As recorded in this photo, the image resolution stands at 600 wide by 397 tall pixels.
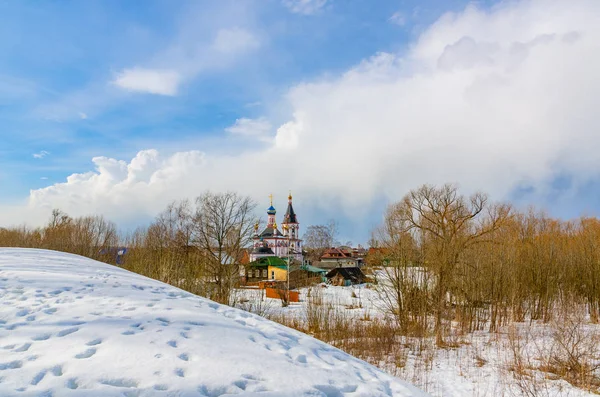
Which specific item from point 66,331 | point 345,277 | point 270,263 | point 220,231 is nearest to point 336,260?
point 345,277

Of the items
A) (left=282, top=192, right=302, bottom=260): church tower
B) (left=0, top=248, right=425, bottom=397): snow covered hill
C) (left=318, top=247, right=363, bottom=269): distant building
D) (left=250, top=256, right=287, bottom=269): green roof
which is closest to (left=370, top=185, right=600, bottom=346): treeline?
(left=0, top=248, right=425, bottom=397): snow covered hill

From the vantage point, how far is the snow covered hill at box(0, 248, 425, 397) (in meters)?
2.87

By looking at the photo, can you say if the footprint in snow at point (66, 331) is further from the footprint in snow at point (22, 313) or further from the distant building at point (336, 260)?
the distant building at point (336, 260)

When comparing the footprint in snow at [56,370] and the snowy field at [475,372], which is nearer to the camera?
the footprint in snow at [56,370]

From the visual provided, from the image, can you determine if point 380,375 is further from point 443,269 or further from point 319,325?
point 443,269

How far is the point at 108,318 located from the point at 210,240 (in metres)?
25.9

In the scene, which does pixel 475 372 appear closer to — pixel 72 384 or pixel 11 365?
pixel 72 384

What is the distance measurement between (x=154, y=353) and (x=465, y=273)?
15.1 metres

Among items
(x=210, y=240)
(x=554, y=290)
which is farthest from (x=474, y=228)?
(x=210, y=240)

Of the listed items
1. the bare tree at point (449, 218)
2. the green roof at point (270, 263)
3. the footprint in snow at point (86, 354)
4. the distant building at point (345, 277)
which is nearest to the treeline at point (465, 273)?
the bare tree at point (449, 218)

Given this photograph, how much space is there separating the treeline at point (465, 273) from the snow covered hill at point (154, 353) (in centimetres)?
985

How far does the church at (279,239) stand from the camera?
238 feet

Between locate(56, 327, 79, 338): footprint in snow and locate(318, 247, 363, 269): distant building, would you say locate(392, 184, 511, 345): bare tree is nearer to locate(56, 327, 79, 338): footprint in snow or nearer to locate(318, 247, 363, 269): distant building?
locate(56, 327, 79, 338): footprint in snow

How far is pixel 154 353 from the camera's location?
11.0ft
